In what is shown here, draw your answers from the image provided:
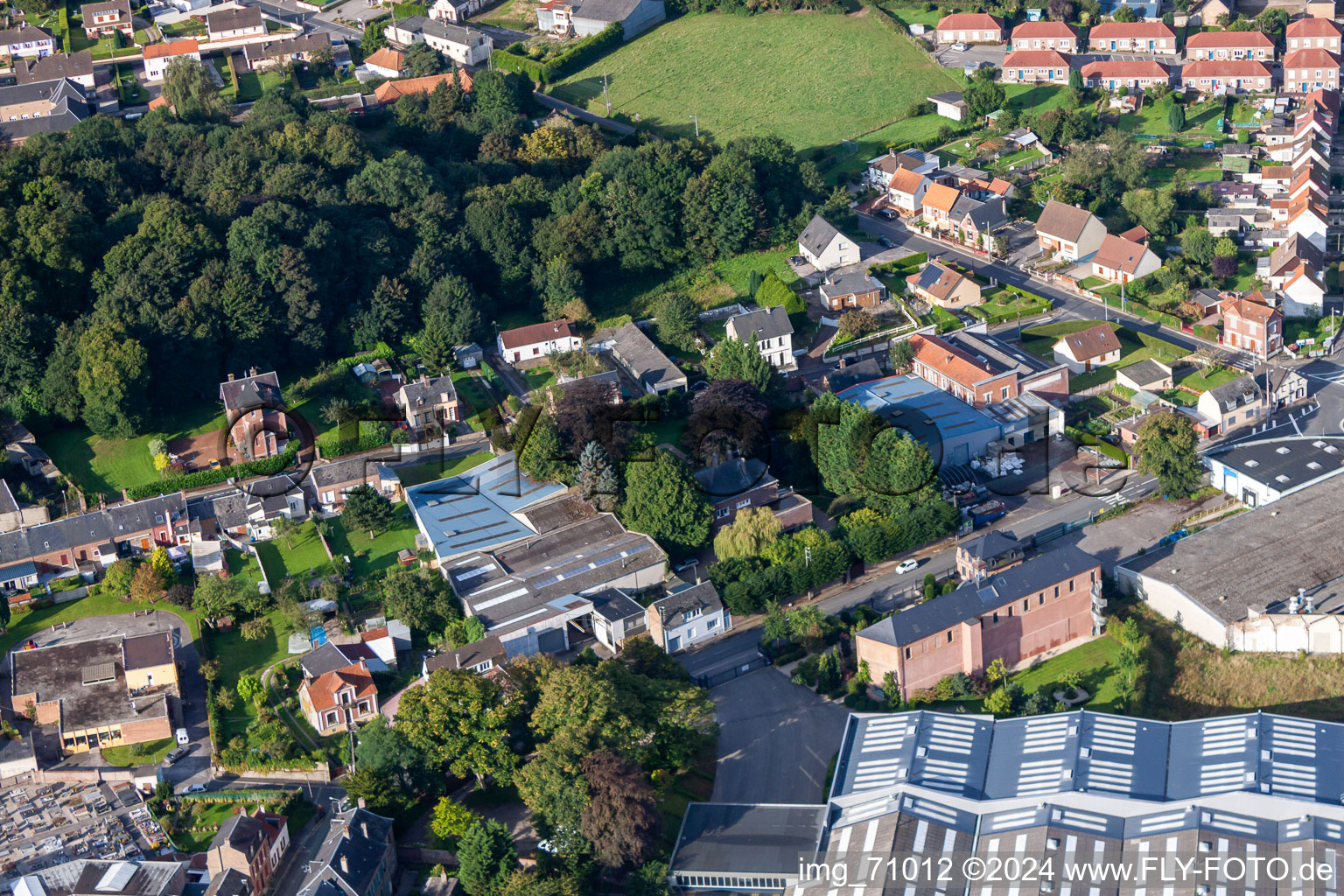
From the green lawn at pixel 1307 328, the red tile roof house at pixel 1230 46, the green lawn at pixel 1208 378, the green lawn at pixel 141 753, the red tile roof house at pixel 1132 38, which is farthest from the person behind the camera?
the red tile roof house at pixel 1132 38

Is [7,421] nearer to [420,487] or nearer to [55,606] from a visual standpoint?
[55,606]

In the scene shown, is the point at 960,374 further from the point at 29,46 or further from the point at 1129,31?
the point at 29,46

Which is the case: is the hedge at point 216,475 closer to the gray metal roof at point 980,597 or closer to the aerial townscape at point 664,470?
the aerial townscape at point 664,470

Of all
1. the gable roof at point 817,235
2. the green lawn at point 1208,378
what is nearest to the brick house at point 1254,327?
the green lawn at point 1208,378

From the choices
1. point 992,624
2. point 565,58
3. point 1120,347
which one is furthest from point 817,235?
point 992,624

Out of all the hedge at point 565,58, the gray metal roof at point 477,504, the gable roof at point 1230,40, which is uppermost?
the hedge at point 565,58

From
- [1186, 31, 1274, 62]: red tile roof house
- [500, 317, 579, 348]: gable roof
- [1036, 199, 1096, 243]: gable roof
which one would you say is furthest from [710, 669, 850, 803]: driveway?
[1186, 31, 1274, 62]: red tile roof house

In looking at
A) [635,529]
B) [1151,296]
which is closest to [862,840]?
[635,529]
